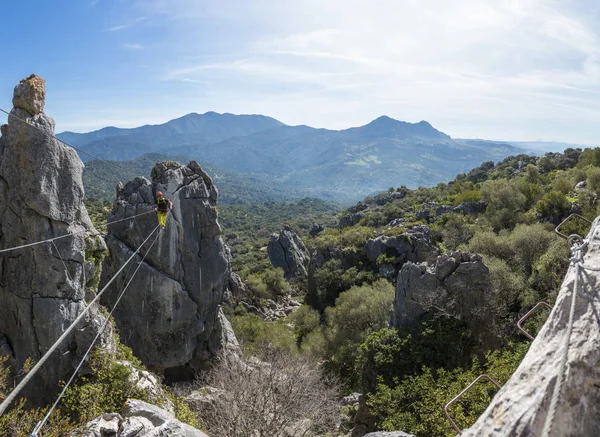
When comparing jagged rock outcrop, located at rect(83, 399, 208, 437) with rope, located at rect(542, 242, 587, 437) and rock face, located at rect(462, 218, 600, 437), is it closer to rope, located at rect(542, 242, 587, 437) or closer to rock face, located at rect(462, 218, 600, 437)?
rock face, located at rect(462, 218, 600, 437)

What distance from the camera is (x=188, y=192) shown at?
25.3 m

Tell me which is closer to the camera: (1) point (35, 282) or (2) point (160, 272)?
(1) point (35, 282)

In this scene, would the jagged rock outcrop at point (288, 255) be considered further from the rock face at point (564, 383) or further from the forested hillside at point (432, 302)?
the rock face at point (564, 383)

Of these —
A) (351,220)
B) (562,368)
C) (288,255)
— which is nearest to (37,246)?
(562,368)

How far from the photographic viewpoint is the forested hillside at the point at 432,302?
16.1 meters

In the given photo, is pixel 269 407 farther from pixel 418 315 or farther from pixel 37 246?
pixel 37 246

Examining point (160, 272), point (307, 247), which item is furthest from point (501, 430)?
point (307, 247)

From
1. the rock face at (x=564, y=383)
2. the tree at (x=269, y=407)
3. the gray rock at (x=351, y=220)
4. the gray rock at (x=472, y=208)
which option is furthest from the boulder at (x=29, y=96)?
the gray rock at (x=351, y=220)

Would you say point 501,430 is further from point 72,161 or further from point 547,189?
point 547,189

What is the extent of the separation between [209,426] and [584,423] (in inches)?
614

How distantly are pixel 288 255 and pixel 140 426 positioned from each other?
51981mm

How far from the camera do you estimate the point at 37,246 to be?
12398mm

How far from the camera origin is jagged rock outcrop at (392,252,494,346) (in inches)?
736

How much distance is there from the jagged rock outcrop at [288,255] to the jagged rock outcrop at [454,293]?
39.5 m
